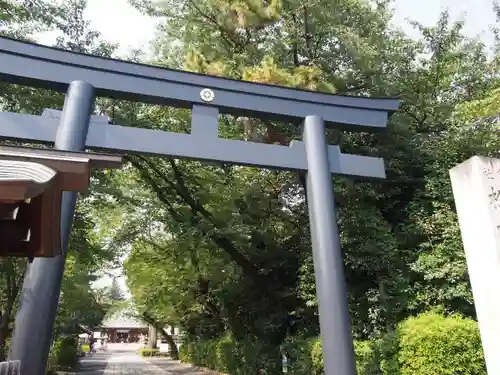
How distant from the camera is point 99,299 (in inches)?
1663

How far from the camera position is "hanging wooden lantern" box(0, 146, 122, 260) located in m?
2.65

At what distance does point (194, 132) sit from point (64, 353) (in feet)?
65.2

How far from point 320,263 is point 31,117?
427cm

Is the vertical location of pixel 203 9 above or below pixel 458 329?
above

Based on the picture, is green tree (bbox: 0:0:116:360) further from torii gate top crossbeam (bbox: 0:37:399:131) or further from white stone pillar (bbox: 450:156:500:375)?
white stone pillar (bbox: 450:156:500:375)

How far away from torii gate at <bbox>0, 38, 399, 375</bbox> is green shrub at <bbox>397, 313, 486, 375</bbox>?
259 centimetres

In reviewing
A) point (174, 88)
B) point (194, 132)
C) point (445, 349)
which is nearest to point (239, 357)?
point (445, 349)

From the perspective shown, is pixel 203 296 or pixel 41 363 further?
pixel 203 296

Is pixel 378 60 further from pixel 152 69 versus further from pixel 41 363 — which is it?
pixel 41 363

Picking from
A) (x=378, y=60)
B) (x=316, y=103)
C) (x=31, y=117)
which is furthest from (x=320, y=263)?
(x=378, y=60)

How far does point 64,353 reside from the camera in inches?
846

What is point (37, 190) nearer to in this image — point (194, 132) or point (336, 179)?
point (194, 132)

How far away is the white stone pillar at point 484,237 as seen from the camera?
15.9 feet

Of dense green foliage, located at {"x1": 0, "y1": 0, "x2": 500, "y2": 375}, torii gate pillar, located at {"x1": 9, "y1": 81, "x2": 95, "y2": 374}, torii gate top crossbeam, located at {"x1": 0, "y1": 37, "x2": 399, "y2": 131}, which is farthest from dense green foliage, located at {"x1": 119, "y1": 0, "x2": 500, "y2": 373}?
torii gate pillar, located at {"x1": 9, "y1": 81, "x2": 95, "y2": 374}
